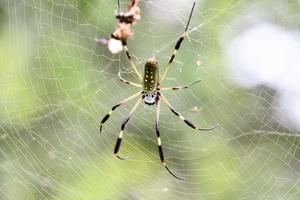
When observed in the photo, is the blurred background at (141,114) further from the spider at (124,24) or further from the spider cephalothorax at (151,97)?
the spider at (124,24)

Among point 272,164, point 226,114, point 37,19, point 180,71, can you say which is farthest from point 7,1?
point 272,164

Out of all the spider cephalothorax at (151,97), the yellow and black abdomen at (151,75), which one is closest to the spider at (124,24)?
the yellow and black abdomen at (151,75)

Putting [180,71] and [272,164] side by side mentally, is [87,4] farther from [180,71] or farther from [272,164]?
[272,164]

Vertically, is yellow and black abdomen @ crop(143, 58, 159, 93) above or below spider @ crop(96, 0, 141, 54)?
below

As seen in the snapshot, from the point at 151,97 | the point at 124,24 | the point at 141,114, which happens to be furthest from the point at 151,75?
the point at 141,114

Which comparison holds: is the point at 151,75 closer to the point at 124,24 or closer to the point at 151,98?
the point at 151,98

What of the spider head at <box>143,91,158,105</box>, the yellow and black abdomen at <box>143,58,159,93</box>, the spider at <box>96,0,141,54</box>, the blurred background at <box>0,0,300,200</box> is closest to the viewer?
the spider at <box>96,0,141,54</box>

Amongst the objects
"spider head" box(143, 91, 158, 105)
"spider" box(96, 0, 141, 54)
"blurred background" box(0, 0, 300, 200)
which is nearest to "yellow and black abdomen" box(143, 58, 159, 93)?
"spider head" box(143, 91, 158, 105)

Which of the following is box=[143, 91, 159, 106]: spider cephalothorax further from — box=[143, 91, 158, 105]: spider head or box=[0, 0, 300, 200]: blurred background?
box=[0, 0, 300, 200]: blurred background
